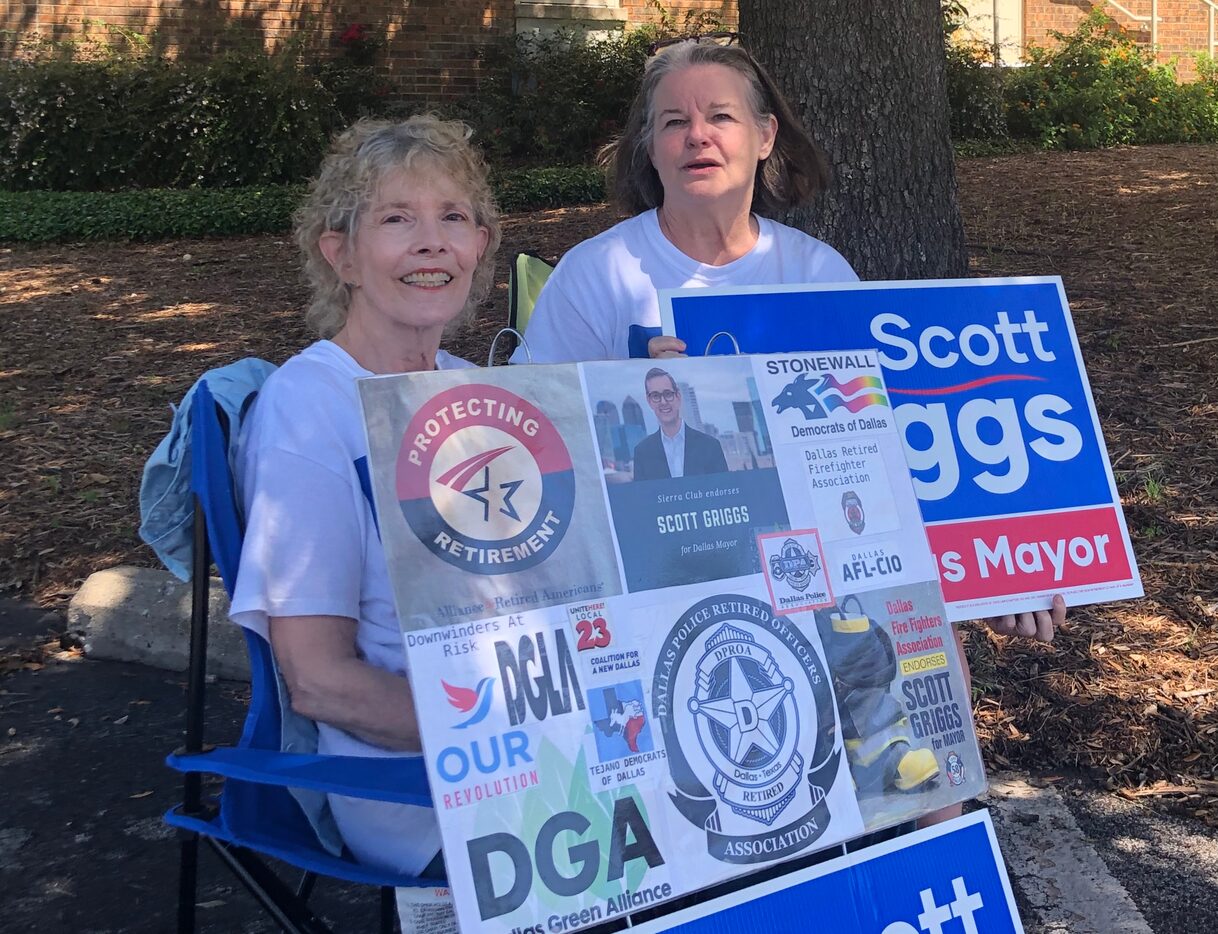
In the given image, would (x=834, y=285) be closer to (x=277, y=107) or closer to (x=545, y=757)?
(x=545, y=757)

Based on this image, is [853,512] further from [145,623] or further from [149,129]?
[149,129]

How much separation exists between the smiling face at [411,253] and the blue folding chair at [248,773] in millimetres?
368

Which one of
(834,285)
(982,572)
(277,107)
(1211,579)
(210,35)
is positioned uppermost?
(210,35)

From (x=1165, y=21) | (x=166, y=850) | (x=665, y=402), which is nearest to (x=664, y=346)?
(x=665, y=402)

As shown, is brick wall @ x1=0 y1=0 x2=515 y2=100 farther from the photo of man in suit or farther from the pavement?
the photo of man in suit

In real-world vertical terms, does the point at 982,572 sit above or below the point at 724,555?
below

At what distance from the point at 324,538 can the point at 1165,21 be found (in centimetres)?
1884

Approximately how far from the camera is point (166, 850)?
324cm

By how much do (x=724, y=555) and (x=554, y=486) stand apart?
0.29 meters

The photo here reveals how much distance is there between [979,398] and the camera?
99.3 inches

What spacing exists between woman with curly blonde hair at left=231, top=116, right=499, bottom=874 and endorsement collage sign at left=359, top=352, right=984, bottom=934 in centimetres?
44

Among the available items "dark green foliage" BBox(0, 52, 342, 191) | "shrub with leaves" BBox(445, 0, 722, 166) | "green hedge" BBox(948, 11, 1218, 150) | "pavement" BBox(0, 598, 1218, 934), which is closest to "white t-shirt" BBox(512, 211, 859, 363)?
"pavement" BBox(0, 598, 1218, 934)

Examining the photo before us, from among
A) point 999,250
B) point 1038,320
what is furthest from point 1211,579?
point 999,250

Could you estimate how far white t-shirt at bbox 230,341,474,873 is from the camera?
198 cm
